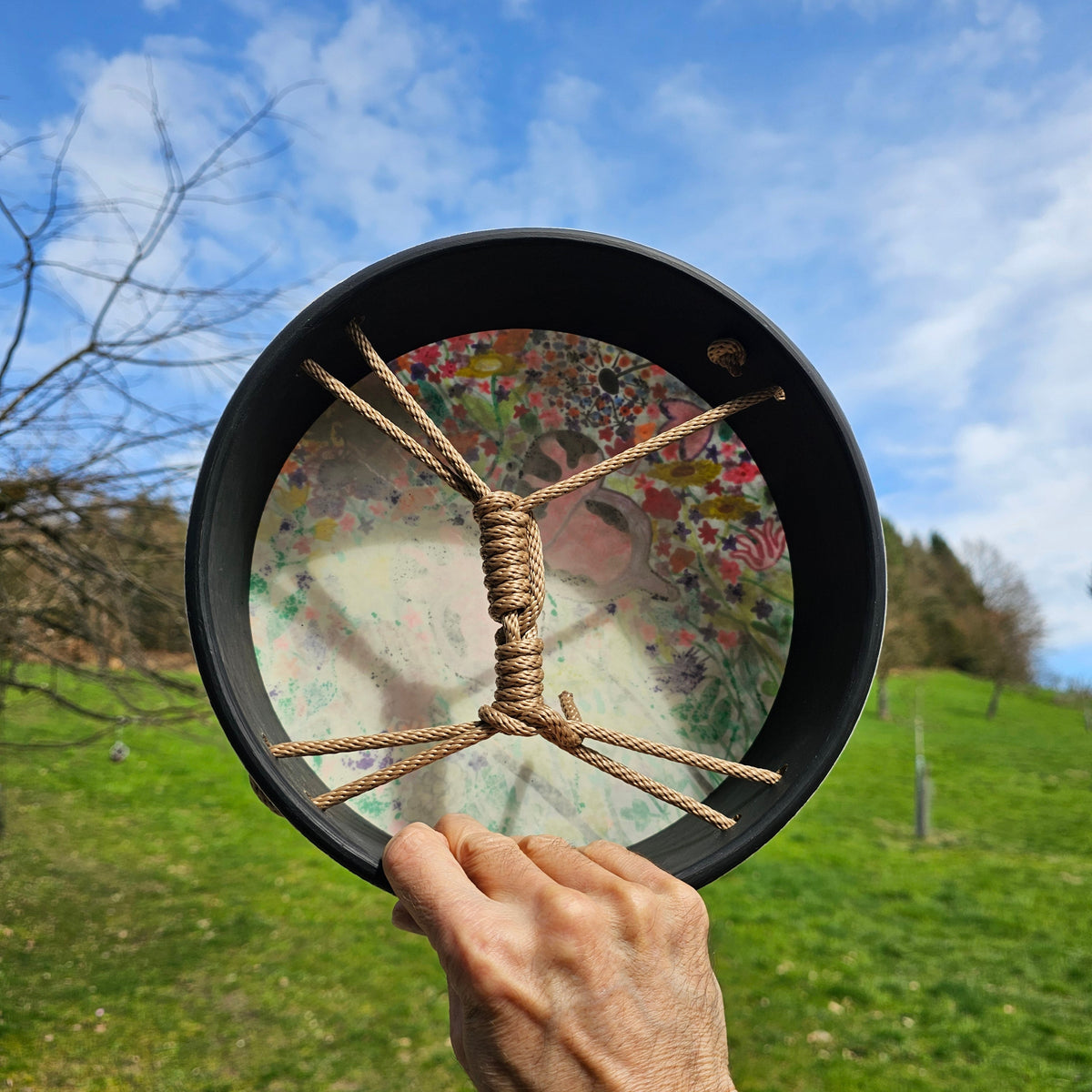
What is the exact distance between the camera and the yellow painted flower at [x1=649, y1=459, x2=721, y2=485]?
1071 millimetres

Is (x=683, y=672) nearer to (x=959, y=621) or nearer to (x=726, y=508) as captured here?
(x=726, y=508)

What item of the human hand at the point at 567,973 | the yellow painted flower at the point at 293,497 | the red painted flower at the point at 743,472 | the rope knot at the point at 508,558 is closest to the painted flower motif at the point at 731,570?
the red painted flower at the point at 743,472

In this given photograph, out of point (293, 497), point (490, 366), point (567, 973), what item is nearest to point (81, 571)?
point (293, 497)

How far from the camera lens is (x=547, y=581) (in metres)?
1.07

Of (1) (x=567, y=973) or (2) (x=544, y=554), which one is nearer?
(1) (x=567, y=973)

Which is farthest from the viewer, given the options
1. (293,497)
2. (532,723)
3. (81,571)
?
(81,571)

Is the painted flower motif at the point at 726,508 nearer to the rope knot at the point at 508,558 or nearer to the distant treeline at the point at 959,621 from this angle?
the rope knot at the point at 508,558

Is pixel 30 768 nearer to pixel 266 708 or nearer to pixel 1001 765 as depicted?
pixel 266 708

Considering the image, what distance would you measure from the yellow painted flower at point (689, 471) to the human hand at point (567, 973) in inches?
20.1

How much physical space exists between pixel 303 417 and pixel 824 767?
729mm

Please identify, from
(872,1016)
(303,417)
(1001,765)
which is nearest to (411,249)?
(303,417)

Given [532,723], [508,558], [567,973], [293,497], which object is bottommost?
[567,973]

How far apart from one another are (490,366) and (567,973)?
709 millimetres

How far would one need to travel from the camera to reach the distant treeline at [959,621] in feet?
64.8
